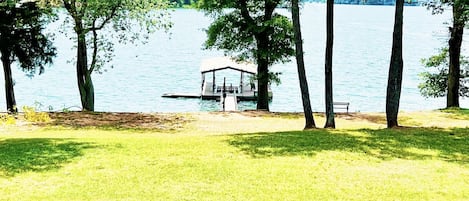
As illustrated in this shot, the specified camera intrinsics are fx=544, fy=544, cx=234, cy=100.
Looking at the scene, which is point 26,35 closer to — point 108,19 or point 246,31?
point 108,19

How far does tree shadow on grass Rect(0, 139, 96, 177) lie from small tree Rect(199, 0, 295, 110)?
11923 millimetres

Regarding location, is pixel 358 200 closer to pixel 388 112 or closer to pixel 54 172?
pixel 54 172

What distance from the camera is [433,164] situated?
9.53 metres

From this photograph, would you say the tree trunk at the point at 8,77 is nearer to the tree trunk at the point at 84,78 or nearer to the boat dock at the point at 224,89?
the tree trunk at the point at 84,78

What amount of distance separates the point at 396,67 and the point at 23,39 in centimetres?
1477

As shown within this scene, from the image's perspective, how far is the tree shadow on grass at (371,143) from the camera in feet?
34.3

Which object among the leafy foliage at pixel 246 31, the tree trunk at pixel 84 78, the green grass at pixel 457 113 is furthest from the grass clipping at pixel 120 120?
the green grass at pixel 457 113

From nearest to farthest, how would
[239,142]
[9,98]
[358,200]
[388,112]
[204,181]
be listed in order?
[358,200], [204,181], [239,142], [388,112], [9,98]

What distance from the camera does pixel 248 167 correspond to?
9305 millimetres

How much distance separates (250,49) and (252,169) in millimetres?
15345

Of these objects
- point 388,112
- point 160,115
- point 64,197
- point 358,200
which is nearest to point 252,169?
point 358,200

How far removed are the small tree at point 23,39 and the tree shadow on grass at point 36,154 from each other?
29.5 feet

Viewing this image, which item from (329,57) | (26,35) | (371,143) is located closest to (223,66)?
(26,35)

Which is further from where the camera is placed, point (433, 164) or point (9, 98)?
point (9, 98)
